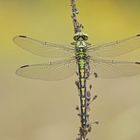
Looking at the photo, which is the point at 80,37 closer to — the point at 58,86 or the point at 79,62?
the point at 79,62

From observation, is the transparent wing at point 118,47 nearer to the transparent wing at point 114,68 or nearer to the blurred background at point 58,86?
the transparent wing at point 114,68

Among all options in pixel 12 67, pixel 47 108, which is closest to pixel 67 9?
pixel 12 67

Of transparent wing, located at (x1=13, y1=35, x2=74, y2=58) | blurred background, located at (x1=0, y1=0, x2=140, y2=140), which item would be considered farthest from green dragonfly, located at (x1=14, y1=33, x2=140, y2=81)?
blurred background, located at (x1=0, y1=0, x2=140, y2=140)

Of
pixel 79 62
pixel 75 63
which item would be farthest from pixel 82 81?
pixel 75 63

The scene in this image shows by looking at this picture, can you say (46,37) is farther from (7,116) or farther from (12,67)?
(7,116)

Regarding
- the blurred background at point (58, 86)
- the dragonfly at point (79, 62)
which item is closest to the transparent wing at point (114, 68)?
the dragonfly at point (79, 62)

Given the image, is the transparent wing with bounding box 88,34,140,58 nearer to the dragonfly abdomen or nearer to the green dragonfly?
the green dragonfly

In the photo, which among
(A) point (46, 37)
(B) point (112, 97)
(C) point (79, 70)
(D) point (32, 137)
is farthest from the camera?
(A) point (46, 37)
